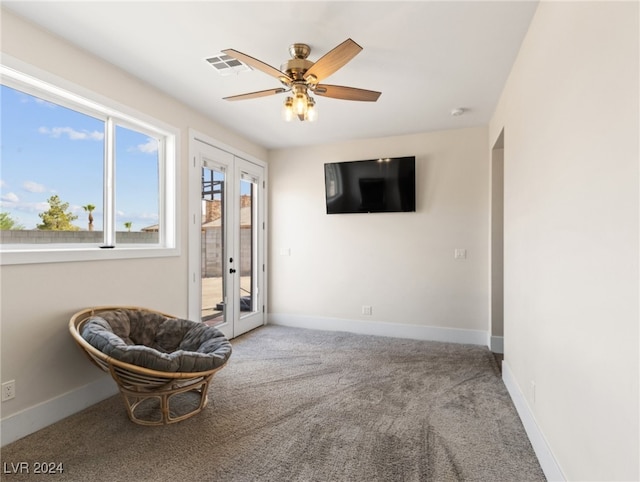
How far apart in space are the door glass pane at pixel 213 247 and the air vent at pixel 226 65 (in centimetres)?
131

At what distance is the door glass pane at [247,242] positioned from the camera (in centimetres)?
446

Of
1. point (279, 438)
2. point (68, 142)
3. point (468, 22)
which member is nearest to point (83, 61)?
point (68, 142)

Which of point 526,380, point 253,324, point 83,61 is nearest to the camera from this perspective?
point 526,380

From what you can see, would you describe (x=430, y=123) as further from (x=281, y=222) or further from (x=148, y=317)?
Answer: (x=148, y=317)

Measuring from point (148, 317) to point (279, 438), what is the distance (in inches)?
56.9

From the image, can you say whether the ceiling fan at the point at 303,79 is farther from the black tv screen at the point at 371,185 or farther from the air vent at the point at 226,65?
the black tv screen at the point at 371,185

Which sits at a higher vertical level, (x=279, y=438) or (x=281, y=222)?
(x=281, y=222)

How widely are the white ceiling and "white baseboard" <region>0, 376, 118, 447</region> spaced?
249cm

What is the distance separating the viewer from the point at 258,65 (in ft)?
6.70

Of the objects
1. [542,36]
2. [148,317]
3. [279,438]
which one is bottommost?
A: [279,438]

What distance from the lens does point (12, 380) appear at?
2037mm

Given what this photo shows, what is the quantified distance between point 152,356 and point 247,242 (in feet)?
8.82

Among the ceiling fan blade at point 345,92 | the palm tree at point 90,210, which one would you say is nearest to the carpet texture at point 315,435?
the palm tree at point 90,210

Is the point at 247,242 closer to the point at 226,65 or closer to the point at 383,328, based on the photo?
the point at 383,328
